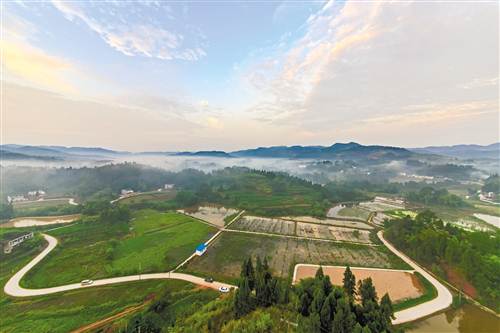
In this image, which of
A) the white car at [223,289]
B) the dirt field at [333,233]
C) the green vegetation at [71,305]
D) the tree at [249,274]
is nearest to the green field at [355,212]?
the dirt field at [333,233]

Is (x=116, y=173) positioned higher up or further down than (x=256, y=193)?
higher up

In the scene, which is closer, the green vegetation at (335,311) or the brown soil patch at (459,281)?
the green vegetation at (335,311)

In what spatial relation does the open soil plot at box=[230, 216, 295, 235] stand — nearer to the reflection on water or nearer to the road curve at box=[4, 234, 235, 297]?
the road curve at box=[4, 234, 235, 297]

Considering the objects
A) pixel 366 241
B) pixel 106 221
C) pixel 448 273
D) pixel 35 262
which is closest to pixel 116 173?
pixel 106 221

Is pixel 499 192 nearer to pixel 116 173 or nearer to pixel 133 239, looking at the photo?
pixel 133 239

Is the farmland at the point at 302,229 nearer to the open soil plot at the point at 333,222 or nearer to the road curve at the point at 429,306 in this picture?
the open soil plot at the point at 333,222

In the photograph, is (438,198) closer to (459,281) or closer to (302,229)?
(302,229)
